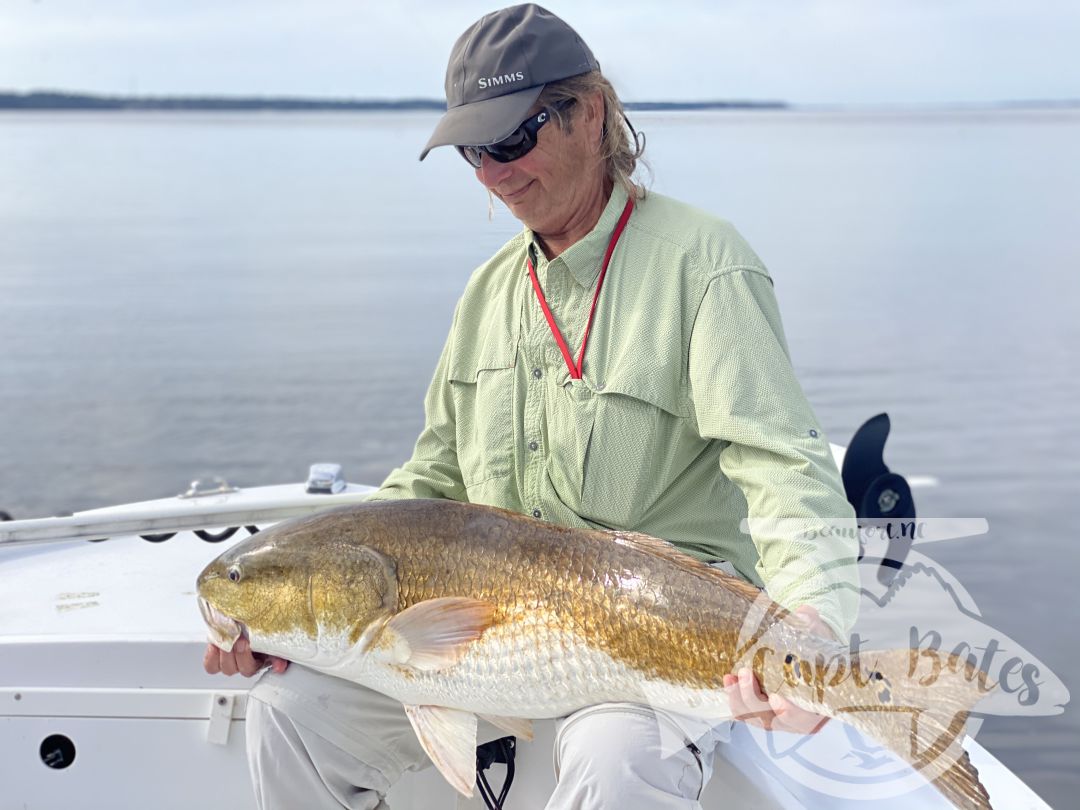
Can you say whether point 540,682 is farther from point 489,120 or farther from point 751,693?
point 489,120

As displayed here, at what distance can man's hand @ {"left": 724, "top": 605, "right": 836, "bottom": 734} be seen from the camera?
2113mm

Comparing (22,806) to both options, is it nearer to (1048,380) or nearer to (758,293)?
(758,293)

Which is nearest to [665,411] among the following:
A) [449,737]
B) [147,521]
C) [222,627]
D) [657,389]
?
[657,389]

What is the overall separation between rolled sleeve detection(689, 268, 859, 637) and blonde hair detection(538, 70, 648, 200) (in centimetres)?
48

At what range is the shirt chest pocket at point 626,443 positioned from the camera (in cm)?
267

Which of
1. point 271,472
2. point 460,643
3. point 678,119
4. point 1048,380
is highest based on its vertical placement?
point 678,119

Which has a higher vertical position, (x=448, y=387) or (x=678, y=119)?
(x=678, y=119)

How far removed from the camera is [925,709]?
1926 mm

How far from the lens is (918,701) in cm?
193

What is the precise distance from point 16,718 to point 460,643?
59.5 inches

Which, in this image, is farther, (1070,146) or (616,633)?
(1070,146)

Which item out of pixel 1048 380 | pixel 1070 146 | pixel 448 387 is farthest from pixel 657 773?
pixel 1070 146

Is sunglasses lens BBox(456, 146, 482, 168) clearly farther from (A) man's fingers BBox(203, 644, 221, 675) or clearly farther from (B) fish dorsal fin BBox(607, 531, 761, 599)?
(A) man's fingers BBox(203, 644, 221, 675)

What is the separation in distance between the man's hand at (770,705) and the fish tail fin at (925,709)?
0.39 ft
